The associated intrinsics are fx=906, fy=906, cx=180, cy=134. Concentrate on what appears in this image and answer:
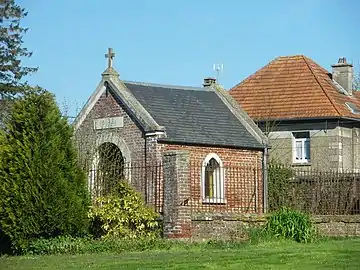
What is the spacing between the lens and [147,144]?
93.6 ft

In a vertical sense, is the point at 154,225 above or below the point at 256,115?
below

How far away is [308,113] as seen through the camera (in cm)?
4325

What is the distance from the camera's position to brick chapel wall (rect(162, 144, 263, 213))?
29.0 metres

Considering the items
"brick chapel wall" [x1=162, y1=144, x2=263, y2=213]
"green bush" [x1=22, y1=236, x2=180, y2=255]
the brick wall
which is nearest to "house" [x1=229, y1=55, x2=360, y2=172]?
"brick chapel wall" [x1=162, y1=144, x2=263, y2=213]

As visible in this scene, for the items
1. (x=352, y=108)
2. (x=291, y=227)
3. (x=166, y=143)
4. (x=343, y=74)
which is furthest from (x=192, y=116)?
(x=343, y=74)

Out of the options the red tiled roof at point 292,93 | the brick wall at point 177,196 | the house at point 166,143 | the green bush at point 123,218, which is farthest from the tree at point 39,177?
the red tiled roof at point 292,93

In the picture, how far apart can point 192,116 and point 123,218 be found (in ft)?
20.0

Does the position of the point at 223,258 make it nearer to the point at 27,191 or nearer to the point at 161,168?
the point at 27,191

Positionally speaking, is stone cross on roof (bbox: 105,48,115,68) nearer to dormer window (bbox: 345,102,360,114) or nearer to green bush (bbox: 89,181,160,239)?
green bush (bbox: 89,181,160,239)

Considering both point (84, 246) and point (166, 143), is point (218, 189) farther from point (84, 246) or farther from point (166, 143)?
point (84, 246)

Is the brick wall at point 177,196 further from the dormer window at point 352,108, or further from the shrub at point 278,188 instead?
the dormer window at point 352,108

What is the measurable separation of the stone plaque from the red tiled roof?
1485 centimetres

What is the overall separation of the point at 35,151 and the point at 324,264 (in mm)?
9037

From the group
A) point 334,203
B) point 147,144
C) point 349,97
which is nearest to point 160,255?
point 147,144
